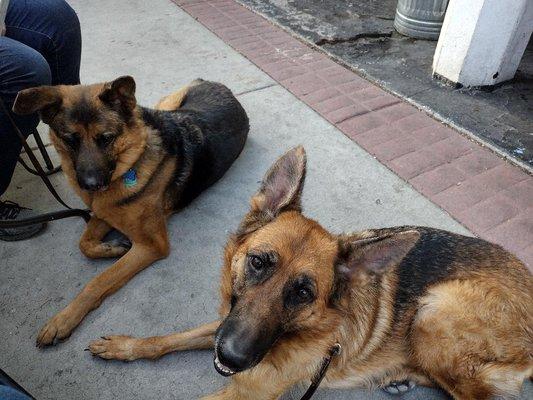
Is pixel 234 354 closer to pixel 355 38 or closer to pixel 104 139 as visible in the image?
pixel 104 139

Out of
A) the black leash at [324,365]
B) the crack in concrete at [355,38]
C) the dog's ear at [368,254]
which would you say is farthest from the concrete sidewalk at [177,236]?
the crack in concrete at [355,38]

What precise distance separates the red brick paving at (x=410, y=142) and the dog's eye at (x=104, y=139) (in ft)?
7.83

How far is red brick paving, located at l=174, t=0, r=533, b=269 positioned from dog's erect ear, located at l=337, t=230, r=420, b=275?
1.89m

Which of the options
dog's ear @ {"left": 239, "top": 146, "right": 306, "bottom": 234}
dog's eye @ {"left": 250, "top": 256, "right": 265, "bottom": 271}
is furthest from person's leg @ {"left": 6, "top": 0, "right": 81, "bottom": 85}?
dog's eye @ {"left": 250, "top": 256, "right": 265, "bottom": 271}

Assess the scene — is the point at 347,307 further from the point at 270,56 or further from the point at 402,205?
the point at 270,56

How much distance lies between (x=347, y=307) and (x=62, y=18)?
3.01 metres

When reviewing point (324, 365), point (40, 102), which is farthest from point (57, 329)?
point (324, 365)

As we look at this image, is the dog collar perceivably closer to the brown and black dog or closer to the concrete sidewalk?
the concrete sidewalk

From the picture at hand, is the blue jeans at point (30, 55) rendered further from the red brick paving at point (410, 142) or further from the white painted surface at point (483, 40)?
the white painted surface at point (483, 40)

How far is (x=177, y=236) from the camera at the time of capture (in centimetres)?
333

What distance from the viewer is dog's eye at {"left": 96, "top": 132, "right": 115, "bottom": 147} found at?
271 centimetres

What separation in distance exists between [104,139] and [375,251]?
1.84 m

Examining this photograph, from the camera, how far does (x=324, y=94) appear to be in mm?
4805

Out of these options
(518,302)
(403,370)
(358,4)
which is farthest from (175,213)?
(358,4)
